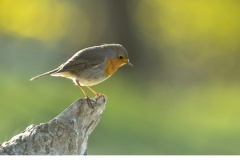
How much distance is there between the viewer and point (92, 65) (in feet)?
21.6

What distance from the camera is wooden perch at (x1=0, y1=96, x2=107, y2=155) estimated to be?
14.9ft

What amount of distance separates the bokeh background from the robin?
314 cm

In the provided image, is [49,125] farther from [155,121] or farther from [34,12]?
[34,12]

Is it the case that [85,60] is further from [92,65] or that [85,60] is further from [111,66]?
[111,66]

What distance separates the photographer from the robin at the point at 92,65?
21.3 feet

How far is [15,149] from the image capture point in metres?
4.54

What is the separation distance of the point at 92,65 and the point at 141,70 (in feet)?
35.4

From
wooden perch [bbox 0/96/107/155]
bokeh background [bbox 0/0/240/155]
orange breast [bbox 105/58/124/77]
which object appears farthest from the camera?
bokeh background [bbox 0/0/240/155]

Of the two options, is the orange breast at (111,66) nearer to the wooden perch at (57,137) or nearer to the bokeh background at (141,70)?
the wooden perch at (57,137)

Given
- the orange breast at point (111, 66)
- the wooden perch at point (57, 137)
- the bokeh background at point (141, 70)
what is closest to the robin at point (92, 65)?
the orange breast at point (111, 66)

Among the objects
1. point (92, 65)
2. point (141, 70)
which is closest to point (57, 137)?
point (92, 65)

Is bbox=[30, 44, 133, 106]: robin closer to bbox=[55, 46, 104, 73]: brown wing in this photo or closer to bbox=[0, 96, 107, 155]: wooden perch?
bbox=[55, 46, 104, 73]: brown wing

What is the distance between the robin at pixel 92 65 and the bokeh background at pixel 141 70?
314 centimetres

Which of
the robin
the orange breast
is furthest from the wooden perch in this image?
the orange breast
